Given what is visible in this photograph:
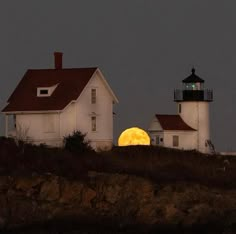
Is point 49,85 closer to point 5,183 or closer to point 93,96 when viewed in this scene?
point 93,96

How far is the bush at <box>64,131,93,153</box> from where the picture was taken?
67938 millimetres

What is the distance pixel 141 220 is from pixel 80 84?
1429 cm

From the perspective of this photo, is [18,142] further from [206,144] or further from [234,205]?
[206,144]

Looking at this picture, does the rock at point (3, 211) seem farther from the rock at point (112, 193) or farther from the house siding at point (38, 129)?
the house siding at point (38, 129)

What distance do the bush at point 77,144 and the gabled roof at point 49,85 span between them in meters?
3.02

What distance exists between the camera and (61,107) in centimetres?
7294

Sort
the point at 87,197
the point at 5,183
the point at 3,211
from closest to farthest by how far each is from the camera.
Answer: the point at 3,211 → the point at 5,183 → the point at 87,197

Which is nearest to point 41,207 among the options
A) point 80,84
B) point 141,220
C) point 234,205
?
point 141,220

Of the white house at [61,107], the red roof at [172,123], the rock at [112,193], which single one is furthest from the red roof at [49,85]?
the rock at [112,193]

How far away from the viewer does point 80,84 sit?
74438mm

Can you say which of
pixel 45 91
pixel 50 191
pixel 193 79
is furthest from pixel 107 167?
pixel 193 79

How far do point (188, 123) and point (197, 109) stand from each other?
1084 mm

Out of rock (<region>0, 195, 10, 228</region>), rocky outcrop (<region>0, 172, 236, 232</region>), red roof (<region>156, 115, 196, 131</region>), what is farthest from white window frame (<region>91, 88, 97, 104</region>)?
rock (<region>0, 195, 10, 228</region>)

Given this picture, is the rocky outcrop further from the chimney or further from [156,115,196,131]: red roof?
[156,115,196,131]: red roof
